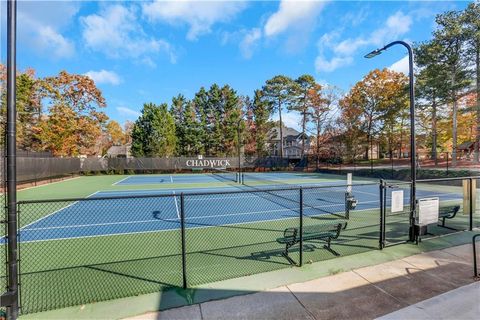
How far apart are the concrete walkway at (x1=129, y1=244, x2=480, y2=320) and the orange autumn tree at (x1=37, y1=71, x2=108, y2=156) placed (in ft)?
115

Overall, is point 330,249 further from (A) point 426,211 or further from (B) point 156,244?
(B) point 156,244

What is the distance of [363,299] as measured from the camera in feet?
13.9

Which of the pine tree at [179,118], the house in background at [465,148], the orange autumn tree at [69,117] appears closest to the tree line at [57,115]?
the orange autumn tree at [69,117]

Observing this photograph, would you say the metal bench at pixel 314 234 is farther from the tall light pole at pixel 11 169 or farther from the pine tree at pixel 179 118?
the pine tree at pixel 179 118

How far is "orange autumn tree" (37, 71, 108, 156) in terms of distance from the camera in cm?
3158

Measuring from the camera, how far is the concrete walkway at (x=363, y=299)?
3779 mm

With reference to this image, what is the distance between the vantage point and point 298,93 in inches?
1841

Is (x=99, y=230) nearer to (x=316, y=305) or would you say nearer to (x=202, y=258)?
(x=202, y=258)

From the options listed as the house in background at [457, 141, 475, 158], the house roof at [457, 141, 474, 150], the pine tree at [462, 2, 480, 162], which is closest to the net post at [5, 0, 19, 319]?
the pine tree at [462, 2, 480, 162]

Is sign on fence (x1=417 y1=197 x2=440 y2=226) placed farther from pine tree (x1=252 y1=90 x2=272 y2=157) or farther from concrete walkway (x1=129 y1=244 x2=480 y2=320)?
pine tree (x1=252 y1=90 x2=272 y2=157)

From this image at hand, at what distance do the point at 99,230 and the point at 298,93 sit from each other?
43.2 m

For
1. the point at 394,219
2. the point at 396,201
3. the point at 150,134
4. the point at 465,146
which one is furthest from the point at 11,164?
the point at 465,146

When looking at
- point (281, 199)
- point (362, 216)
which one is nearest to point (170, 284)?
point (362, 216)

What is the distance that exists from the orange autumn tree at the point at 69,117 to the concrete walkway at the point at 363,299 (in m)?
35.1
